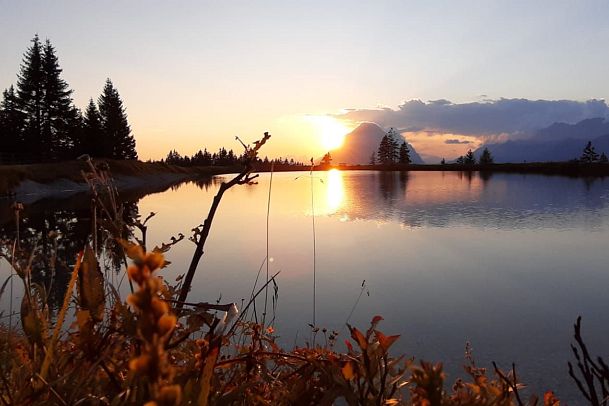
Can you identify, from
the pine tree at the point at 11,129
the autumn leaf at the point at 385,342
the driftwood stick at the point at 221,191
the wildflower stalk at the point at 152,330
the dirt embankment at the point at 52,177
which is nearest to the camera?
the wildflower stalk at the point at 152,330

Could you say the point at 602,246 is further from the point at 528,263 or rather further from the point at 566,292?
the point at 566,292

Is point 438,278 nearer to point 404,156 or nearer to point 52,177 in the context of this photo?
point 52,177

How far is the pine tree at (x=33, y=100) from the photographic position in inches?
2269

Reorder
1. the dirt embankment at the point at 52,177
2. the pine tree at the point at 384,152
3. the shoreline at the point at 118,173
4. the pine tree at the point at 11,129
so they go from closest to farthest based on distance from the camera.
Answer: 1. the shoreline at the point at 118,173
2. the dirt embankment at the point at 52,177
3. the pine tree at the point at 11,129
4. the pine tree at the point at 384,152

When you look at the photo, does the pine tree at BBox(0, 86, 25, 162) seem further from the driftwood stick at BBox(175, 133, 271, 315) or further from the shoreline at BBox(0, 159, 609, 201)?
the driftwood stick at BBox(175, 133, 271, 315)

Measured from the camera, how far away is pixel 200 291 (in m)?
9.41

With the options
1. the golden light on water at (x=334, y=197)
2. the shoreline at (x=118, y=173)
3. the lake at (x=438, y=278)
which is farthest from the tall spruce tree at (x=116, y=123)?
the lake at (x=438, y=278)

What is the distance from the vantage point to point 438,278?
1089 centimetres

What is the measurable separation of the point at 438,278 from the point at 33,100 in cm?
6346

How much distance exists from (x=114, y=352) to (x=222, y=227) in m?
18.5

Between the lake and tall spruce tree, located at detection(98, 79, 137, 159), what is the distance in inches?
2181

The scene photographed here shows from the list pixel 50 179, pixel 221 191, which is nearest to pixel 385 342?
pixel 221 191

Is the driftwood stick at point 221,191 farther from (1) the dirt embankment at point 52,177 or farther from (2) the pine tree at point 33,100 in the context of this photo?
(2) the pine tree at point 33,100

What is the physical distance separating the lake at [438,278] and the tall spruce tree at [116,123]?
5539 centimetres
